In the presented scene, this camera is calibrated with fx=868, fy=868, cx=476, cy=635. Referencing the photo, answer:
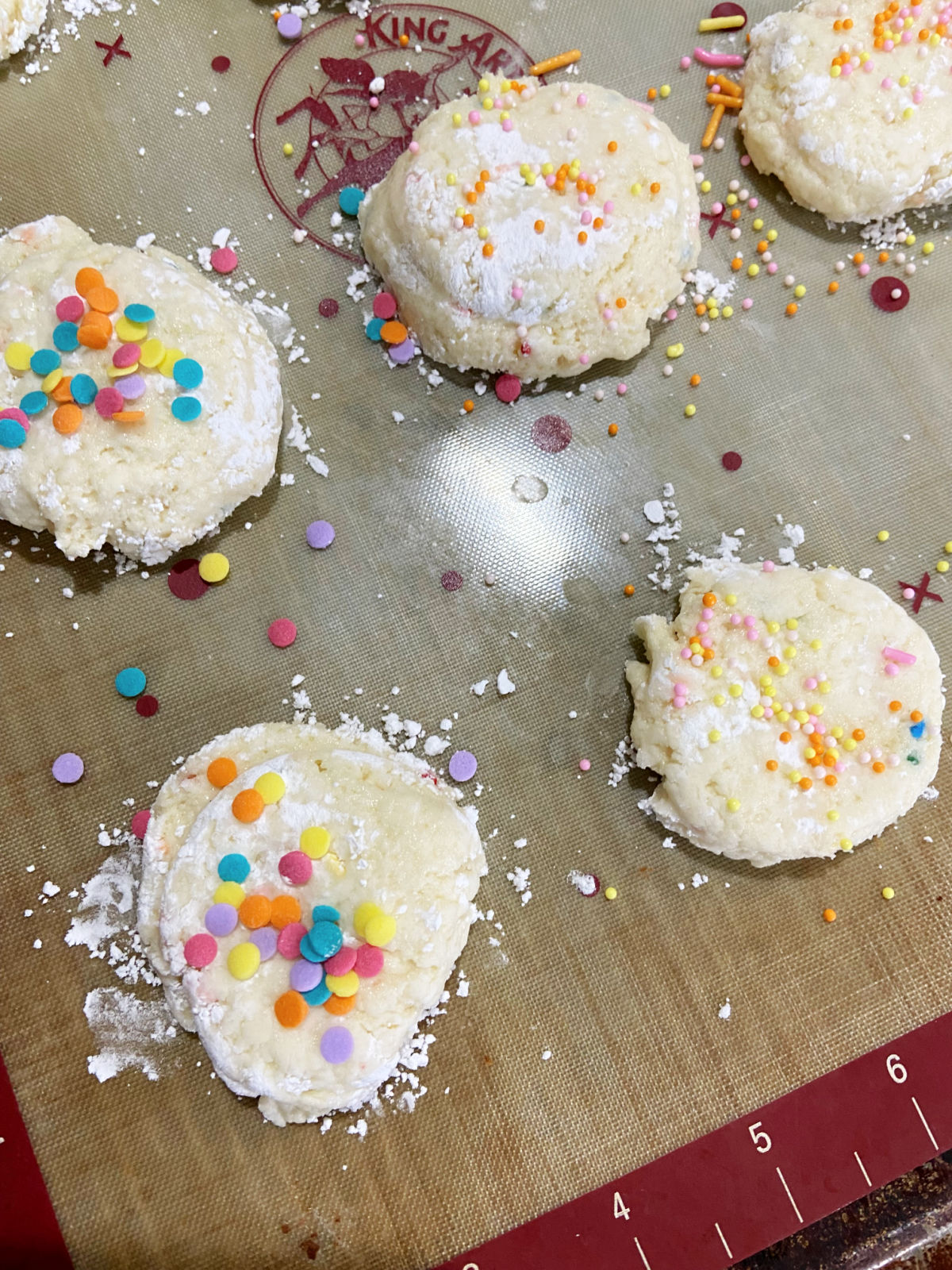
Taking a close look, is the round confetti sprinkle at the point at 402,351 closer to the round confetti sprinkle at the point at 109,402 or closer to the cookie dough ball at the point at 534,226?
the cookie dough ball at the point at 534,226

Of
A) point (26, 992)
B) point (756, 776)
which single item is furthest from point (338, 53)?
point (26, 992)

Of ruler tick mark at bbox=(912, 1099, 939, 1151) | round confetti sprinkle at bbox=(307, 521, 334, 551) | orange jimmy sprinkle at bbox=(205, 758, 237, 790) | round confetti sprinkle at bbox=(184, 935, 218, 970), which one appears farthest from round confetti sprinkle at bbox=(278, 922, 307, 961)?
ruler tick mark at bbox=(912, 1099, 939, 1151)

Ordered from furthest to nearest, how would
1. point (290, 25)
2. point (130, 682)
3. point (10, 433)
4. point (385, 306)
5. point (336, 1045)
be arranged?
point (290, 25), point (385, 306), point (130, 682), point (10, 433), point (336, 1045)

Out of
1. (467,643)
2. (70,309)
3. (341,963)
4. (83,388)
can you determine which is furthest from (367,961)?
(70,309)

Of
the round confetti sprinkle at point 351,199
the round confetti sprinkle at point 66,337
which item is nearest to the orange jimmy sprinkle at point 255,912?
the round confetti sprinkle at point 66,337

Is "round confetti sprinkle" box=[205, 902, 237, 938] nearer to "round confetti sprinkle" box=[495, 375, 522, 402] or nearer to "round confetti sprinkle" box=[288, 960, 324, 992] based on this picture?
"round confetti sprinkle" box=[288, 960, 324, 992]

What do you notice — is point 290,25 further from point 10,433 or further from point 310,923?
point 310,923
